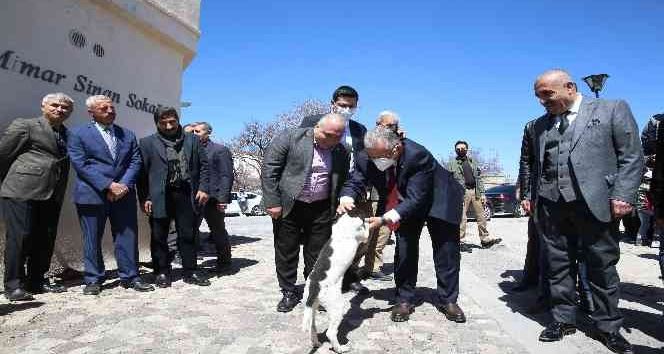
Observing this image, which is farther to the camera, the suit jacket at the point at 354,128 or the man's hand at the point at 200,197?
the man's hand at the point at 200,197

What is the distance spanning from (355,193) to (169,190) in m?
2.33

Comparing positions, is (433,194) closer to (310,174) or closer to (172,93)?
(310,174)

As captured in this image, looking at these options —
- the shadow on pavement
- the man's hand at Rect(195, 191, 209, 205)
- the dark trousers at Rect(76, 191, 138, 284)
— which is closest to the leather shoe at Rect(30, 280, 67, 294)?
the dark trousers at Rect(76, 191, 138, 284)

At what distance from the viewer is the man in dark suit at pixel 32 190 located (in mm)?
4068

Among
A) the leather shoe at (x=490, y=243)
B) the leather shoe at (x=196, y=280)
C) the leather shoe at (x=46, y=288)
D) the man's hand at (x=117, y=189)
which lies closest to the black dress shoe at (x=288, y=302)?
the leather shoe at (x=196, y=280)

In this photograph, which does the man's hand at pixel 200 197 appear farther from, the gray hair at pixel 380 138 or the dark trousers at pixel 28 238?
the gray hair at pixel 380 138

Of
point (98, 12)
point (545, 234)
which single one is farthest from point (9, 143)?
point (545, 234)

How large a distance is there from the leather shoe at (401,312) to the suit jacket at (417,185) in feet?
2.48

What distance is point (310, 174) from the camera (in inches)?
157

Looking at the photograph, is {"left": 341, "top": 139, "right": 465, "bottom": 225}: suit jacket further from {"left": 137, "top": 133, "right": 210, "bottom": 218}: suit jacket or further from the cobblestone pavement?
{"left": 137, "top": 133, "right": 210, "bottom": 218}: suit jacket

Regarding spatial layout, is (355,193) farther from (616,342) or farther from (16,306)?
(16,306)

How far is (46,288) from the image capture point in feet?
14.6

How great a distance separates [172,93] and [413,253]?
4.84 meters


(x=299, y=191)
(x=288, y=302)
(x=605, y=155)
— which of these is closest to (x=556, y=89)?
(x=605, y=155)
